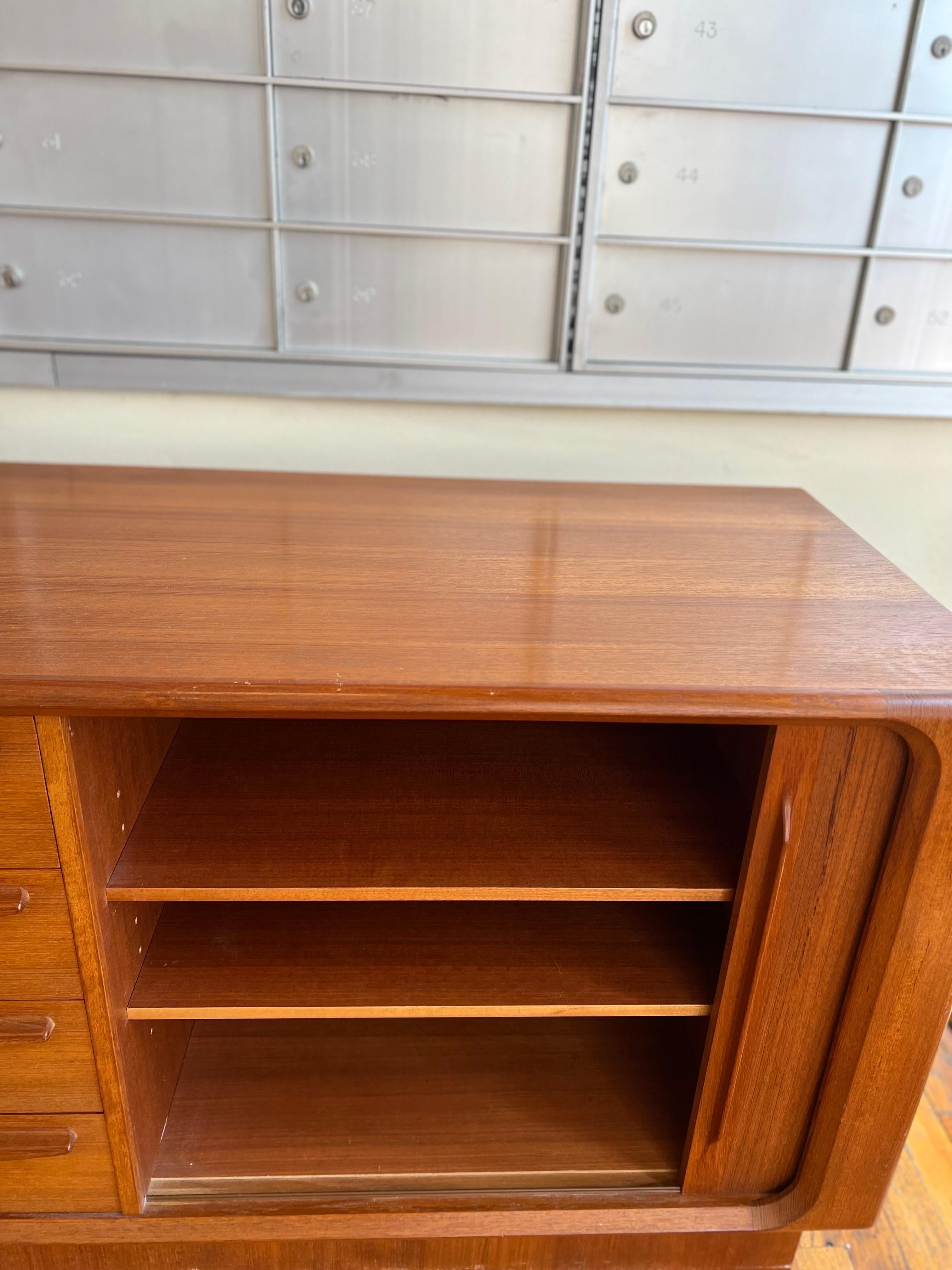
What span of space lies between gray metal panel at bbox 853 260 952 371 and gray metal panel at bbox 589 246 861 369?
3 cm

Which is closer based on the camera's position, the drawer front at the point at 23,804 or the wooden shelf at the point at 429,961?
the drawer front at the point at 23,804

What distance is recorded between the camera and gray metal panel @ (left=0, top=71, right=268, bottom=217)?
3.98 ft

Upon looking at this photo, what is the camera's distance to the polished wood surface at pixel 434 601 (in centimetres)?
75

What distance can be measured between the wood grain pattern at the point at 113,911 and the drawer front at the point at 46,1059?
1 cm

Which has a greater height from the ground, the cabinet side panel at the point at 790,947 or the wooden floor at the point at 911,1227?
the cabinet side panel at the point at 790,947

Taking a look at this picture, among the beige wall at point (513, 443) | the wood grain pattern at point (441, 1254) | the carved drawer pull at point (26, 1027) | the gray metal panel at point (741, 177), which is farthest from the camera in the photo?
the beige wall at point (513, 443)

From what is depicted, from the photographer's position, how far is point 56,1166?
3.12 ft

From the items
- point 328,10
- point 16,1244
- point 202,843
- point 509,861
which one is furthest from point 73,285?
point 16,1244

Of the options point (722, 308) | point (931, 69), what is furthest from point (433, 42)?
point (931, 69)

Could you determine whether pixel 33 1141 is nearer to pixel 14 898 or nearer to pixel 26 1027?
pixel 26 1027

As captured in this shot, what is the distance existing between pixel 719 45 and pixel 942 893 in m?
1.10

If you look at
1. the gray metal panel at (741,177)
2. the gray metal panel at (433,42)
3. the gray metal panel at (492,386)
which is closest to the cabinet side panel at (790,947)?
the gray metal panel at (492,386)

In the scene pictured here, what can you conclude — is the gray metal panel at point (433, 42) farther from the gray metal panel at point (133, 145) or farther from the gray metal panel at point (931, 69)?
the gray metal panel at point (931, 69)

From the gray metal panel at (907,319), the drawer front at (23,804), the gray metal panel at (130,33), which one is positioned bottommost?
the drawer front at (23,804)
